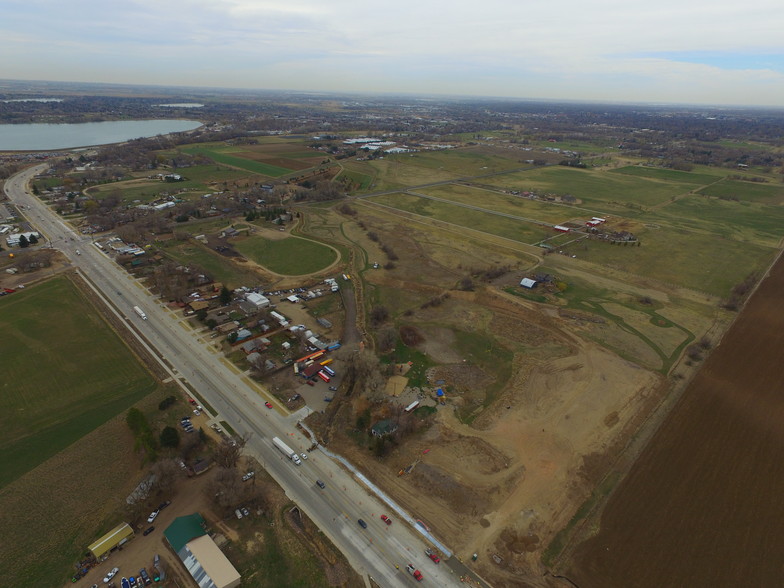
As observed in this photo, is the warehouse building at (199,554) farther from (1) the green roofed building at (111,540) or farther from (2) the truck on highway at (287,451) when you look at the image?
(2) the truck on highway at (287,451)

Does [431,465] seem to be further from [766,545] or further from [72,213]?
[72,213]

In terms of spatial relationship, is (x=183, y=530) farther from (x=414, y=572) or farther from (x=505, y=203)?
(x=505, y=203)

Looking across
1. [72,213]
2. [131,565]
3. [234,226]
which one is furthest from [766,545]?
[72,213]

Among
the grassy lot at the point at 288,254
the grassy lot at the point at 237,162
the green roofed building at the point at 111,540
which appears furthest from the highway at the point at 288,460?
the grassy lot at the point at 237,162

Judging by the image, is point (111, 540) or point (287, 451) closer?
point (111, 540)

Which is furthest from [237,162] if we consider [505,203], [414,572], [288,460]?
[414,572]

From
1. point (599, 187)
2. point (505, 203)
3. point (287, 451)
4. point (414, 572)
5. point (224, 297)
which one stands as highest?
point (224, 297)

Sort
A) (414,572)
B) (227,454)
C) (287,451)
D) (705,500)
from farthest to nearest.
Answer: (287,451) < (227,454) < (705,500) < (414,572)
